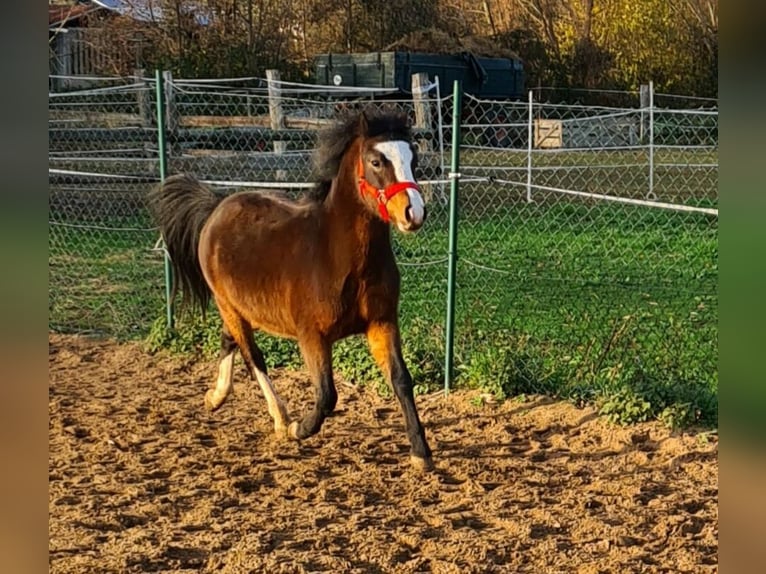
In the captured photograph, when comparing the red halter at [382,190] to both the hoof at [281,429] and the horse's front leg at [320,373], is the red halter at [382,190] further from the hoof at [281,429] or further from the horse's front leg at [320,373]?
the hoof at [281,429]

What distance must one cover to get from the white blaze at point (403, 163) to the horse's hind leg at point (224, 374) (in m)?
1.84

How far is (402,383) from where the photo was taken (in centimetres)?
452

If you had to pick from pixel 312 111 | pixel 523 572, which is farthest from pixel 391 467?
pixel 312 111

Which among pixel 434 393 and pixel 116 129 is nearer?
pixel 434 393

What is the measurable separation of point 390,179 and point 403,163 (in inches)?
3.4

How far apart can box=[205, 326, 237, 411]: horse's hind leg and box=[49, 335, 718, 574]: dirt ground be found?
14cm

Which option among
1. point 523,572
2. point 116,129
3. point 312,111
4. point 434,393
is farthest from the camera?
point 312,111

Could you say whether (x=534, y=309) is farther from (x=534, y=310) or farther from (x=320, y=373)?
(x=320, y=373)

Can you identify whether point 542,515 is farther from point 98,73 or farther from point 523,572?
point 98,73

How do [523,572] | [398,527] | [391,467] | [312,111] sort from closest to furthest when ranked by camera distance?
[523,572] → [398,527] → [391,467] → [312,111]

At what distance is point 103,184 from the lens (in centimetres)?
1226

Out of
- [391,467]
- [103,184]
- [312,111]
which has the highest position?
[312,111]
